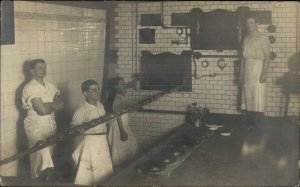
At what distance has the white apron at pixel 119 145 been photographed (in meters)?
3.31

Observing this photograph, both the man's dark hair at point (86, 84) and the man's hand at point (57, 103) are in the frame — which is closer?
the man's dark hair at point (86, 84)

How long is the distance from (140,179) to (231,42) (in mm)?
2433

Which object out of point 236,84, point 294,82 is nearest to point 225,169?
point 294,82

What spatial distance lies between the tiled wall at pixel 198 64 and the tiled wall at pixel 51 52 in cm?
33

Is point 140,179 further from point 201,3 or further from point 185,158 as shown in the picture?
point 201,3

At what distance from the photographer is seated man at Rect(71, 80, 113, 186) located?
247 centimetres

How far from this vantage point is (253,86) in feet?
11.6

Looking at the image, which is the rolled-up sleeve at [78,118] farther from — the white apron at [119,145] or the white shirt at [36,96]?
the white apron at [119,145]

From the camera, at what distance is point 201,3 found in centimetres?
415

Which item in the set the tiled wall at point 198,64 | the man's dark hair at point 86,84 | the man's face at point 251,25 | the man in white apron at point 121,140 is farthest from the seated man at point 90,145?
the man's face at point 251,25

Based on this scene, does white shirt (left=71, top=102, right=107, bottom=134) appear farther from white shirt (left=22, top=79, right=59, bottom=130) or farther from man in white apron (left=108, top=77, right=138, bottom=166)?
man in white apron (left=108, top=77, right=138, bottom=166)

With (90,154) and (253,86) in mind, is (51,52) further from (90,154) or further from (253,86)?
(253,86)

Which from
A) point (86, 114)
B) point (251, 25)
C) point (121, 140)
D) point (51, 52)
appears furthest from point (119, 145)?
point (251, 25)

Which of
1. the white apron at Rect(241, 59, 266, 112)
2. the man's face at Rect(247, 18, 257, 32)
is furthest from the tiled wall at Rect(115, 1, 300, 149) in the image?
the white apron at Rect(241, 59, 266, 112)
